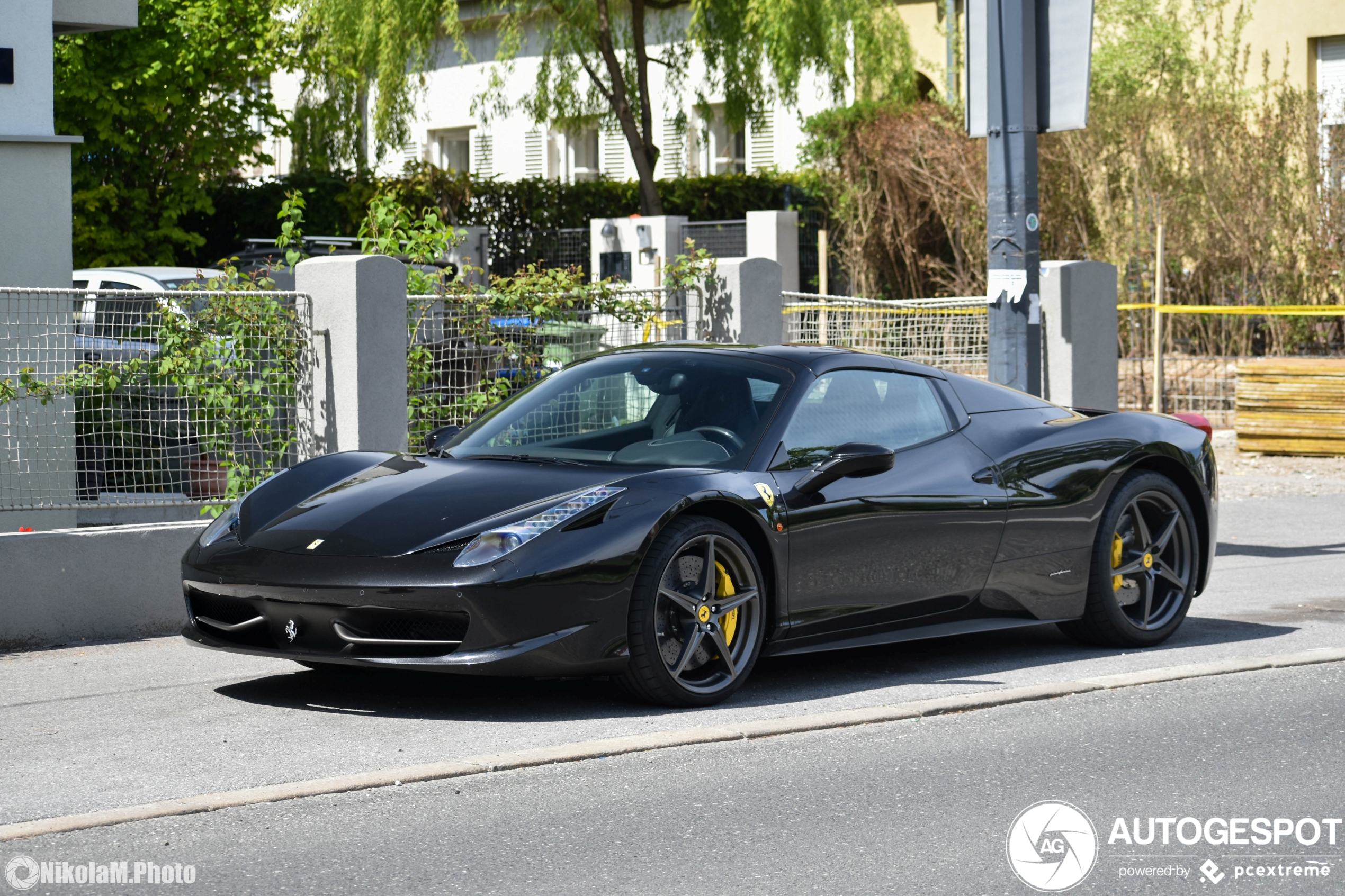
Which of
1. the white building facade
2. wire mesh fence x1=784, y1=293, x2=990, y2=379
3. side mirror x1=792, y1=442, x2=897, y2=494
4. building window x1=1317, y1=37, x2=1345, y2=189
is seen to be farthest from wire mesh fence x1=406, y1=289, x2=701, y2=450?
the white building facade

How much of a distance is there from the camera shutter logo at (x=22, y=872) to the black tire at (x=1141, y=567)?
15.2 ft

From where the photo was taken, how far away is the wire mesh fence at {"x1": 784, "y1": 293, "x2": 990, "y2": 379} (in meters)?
11.3

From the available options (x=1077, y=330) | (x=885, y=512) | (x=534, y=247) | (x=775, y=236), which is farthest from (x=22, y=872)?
(x=534, y=247)

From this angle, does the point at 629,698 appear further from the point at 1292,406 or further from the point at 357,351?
the point at 1292,406

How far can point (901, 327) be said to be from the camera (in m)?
11.7

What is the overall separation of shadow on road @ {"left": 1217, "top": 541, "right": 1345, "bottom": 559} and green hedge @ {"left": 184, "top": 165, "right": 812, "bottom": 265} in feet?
60.4

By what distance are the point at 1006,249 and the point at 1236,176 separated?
537 inches

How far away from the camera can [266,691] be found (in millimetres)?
6645

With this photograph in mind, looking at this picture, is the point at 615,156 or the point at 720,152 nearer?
the point at 720,152

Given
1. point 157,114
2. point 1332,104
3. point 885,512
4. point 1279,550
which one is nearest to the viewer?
point 885,512

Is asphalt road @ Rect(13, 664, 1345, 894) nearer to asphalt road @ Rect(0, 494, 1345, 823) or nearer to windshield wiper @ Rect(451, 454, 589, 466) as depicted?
asphalt road @ Rect(0, 494, 1345, 823)

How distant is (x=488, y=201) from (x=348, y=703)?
2429 centimetres

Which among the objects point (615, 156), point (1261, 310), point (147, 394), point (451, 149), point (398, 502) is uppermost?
point (451, 149)

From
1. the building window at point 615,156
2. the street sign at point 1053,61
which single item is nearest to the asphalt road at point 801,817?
the street sign at point 1053,61
